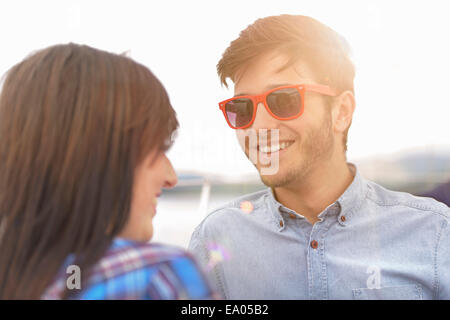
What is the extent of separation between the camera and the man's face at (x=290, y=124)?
6.43ft

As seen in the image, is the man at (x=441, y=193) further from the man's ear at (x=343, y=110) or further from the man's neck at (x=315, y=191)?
the man's ear at (x=343, y=110)

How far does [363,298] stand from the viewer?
68.7 inches

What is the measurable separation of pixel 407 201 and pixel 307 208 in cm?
50

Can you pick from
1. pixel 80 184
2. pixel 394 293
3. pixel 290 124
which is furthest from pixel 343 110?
pixel 80 184

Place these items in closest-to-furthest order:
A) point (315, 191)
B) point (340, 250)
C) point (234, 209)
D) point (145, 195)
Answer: point (145, 195), point (340, 250), point (315, 191), point (234, 209)

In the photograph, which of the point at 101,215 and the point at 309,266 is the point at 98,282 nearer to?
the point at 101,215

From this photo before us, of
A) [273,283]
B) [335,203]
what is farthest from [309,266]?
[335,203]

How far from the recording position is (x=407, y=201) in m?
1.97

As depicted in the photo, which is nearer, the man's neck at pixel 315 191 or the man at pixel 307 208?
the man at pixel 307 208

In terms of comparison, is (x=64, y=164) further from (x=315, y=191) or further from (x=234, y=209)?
(x=315, y=191)

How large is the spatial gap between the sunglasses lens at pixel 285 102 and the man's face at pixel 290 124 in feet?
0.13

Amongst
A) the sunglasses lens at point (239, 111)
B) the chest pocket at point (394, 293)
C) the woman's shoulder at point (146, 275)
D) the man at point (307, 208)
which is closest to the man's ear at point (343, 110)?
the man at point (307, 208)
